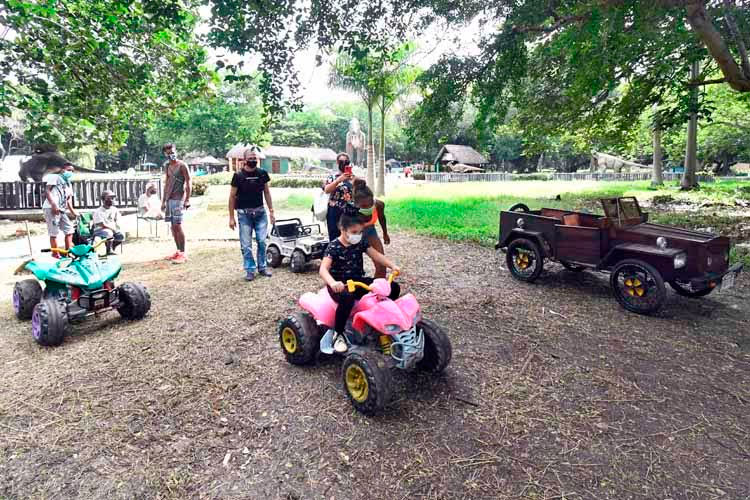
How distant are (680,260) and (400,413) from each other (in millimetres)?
3765

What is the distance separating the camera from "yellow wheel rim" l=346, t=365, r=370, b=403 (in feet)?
10.6

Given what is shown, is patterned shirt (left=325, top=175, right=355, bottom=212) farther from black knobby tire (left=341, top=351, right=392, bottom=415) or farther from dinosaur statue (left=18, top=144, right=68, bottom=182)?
dinosaur statue (left=18, top=144, right=68, bottom=182)

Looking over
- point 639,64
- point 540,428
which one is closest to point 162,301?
point 540,428

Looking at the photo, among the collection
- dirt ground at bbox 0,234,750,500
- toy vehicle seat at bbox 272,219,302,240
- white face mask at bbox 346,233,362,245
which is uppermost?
white face mask at bbox 346,233,362,245

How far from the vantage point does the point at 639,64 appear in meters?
10.3

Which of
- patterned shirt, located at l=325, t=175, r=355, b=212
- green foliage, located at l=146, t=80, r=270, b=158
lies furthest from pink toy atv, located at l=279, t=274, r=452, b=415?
green foliage, located at l=146, t=80, r=270, b=158

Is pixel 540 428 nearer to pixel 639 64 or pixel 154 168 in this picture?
pixel 639 64

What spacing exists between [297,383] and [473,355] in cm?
158

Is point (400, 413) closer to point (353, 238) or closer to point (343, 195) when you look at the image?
point (353, 238)

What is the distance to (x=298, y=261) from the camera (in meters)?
7.05

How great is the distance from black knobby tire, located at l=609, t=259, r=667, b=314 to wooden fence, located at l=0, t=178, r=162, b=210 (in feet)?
50.8

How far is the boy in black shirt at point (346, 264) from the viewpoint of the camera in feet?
11.4

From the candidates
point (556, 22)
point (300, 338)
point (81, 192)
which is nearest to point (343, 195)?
point (300, 338)

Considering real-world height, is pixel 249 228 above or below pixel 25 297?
above
